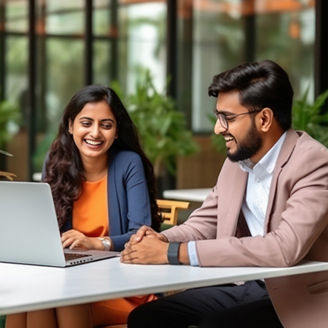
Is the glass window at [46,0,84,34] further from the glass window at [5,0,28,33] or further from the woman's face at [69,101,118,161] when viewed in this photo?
the woman's face at [69,101,118,161]

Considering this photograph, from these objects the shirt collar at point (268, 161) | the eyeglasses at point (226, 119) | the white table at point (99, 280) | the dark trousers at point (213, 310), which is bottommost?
the dark trousers at point (213, 310)

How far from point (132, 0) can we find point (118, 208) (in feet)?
19.6

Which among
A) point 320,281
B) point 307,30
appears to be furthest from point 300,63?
point 320,281

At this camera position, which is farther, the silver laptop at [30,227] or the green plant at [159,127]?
the green plant at [159,127]

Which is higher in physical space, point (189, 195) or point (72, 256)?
point (72, 256)

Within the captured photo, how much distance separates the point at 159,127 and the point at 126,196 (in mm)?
4422

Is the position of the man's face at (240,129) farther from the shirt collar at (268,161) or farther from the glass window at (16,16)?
the glass window at (16,16)

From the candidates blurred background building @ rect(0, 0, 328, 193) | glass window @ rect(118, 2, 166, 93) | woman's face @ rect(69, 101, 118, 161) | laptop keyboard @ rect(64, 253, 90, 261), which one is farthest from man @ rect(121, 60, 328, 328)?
glass window @ rect(118, 2, 166, 93)

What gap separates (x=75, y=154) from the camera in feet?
12.7

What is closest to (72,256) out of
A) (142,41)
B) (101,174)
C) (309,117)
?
(101,174)

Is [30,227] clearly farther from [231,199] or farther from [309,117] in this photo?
[309,117]

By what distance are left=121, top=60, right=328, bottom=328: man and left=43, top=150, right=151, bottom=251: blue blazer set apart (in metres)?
0.31

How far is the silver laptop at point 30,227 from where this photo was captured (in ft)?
9.79

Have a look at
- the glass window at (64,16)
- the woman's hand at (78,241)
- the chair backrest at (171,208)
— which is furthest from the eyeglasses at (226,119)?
the glass window at (64,16)
